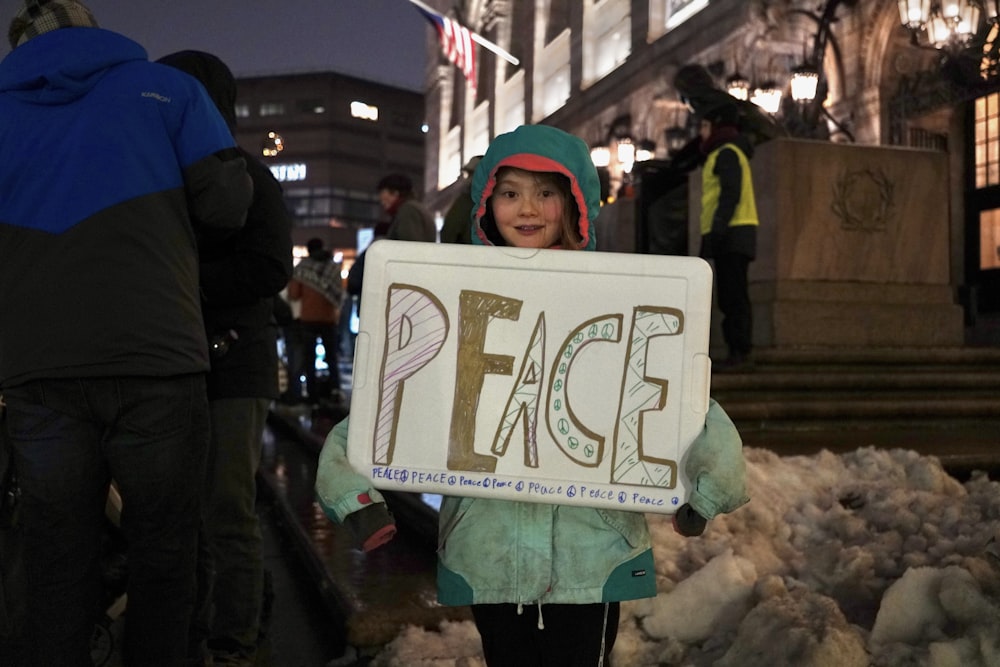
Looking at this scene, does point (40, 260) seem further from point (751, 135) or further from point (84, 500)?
point (751, 135)

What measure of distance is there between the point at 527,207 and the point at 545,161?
12 cm

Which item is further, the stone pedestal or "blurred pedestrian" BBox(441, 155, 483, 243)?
the stone pedestal

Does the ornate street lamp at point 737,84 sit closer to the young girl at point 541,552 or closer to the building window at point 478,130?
the young girl at point 541,552

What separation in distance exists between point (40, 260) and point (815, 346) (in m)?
7.12

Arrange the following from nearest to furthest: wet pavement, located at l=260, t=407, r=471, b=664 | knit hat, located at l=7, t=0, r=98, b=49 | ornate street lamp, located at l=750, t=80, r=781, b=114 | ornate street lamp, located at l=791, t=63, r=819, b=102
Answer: knit hat, located at l=7, t=0, r=98, b=49 → wet pavement, located at l=260, t=407, r=471, b=664 → ornate street lamp, located at l=791, t=63, r=819, b=102 → ornate street lamp, located at l=750, t=80, r=781, b=114

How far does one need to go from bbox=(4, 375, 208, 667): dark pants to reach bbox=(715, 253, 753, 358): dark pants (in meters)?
5.32

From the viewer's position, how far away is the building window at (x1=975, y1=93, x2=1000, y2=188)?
1524 centimetres

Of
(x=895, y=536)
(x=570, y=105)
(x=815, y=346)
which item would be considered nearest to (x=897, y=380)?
(x=815, y=346)

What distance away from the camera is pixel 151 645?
7.55 ft

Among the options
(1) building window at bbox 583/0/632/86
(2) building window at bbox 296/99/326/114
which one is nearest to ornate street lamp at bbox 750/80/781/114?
(1) building window at bbox 583/0/632/86

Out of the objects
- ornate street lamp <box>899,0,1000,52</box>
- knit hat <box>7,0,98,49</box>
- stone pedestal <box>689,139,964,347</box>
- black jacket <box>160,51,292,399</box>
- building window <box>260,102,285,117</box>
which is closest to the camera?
knit hat <box>7,0,98,49</box>

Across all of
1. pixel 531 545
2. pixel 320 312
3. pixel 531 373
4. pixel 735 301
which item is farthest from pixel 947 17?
pixel 531 545

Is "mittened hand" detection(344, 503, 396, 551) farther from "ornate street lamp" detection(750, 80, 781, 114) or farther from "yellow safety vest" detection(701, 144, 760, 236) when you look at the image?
"ornate street lamp" detection(750, 80, 781, 114)

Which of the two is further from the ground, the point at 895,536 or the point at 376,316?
the point at 376,316
